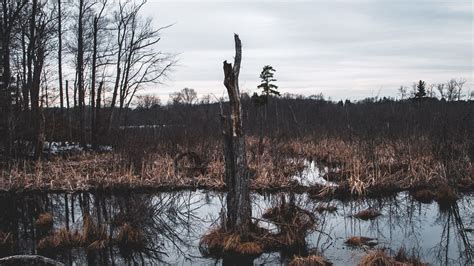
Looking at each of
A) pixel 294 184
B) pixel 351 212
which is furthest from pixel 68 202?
pixel 351 212

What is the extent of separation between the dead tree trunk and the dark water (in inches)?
28.3

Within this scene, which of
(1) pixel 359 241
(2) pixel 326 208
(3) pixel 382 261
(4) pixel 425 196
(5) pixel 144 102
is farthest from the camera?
(5) pixel 144 102

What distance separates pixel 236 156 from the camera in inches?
269

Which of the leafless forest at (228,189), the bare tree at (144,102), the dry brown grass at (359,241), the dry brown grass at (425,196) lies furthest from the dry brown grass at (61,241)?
the bare tree at (144,102)

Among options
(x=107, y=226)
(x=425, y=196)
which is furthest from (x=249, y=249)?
(x=425, y=196)

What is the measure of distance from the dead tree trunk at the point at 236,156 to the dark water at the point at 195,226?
719 mm

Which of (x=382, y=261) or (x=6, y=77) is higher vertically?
(x=6, y=77)

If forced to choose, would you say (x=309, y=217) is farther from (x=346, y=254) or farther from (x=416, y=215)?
(x=416, y=215)

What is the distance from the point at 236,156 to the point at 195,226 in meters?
2.47

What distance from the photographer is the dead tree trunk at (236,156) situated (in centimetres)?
668

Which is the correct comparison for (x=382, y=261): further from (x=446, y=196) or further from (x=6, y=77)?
(x=6, y=77)

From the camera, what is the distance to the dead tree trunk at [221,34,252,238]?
668cm

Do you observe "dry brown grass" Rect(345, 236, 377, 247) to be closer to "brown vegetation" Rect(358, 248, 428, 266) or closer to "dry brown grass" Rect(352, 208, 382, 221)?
"brown vegetation" Rect(358, 248, 428, 266)

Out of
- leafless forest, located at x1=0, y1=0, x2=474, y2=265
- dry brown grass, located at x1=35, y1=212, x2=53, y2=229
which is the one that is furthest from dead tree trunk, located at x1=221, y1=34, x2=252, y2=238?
dry brown grass, located at x1=35, y1=212, x2=53, y2=229
